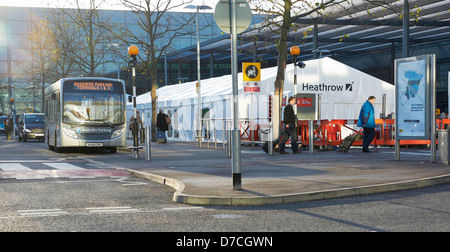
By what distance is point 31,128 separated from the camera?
43.2 m

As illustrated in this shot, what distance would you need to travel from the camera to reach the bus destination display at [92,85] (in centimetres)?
2427

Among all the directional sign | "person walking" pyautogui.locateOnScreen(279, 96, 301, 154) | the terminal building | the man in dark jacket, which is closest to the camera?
the directional sign

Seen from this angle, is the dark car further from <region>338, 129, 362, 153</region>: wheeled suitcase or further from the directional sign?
the directional sign

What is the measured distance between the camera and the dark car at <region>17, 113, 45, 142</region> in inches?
1694

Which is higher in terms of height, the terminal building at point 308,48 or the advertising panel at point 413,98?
the terminal building at point 308,48

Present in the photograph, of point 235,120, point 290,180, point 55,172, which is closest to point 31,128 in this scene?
point 55,172

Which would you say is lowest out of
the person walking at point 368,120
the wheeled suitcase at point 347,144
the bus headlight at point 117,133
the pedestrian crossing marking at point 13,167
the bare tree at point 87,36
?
the pedestrian crossing marking at point 13,167

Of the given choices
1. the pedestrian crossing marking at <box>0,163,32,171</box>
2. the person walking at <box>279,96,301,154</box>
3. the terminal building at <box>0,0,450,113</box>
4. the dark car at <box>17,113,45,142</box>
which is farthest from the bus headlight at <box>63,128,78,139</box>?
the dark car at <box>17,113,45,142</box>

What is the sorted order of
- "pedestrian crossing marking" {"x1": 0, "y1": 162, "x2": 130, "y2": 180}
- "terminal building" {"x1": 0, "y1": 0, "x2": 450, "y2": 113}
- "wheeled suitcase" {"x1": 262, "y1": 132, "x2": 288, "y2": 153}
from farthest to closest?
"terminal building" {"x1": 0, "y1": 0, "x2": 450, "y2": 113} → "wheeled suitcase" {"x1": 262, "y1": 132, "x2": 288, "y2": 153} → "pedestrian crossing marking" {"x1": 0, "y1": 162, "x2": 130, "y2": 180}

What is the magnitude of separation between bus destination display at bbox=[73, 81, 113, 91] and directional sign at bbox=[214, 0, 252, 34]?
48.1ft

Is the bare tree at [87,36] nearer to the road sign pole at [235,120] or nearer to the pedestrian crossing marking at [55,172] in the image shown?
the pedestrian crossing marking at [55,172]

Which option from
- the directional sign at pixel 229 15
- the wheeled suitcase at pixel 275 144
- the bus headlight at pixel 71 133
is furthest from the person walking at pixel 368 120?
the directional sign at pixel 229 15

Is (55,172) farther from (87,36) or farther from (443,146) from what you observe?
(87,36)

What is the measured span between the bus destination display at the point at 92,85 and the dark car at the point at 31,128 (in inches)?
792
